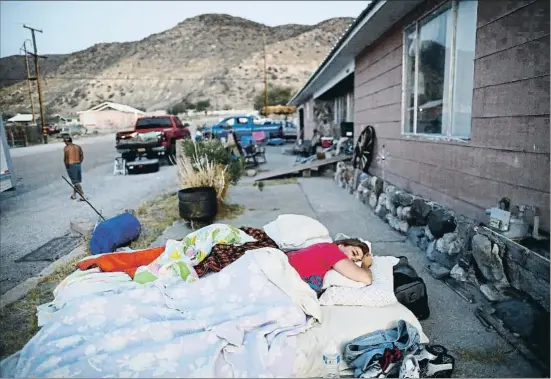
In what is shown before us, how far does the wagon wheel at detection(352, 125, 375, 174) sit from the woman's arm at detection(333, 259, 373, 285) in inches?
185

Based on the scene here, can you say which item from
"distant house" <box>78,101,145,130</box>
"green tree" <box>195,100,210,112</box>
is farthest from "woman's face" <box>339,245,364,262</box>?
"green tree" <box>195,100,210,112</box>

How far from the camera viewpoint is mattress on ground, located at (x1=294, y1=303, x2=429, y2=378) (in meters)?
2.31

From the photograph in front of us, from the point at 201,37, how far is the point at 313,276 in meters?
69.9

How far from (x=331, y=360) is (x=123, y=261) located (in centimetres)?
213

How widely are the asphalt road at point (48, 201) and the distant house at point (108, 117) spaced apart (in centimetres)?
234

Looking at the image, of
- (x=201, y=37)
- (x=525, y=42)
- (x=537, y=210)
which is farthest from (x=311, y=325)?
(x=201, y=37)

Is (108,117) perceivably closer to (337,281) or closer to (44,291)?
(44,291)

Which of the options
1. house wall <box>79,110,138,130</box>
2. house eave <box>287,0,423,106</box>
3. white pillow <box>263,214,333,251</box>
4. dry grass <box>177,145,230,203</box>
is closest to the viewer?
white pillow <box>263,214,333,251</box>

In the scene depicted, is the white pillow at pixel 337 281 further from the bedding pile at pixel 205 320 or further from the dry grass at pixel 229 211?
the dry grass at pixel 229 211

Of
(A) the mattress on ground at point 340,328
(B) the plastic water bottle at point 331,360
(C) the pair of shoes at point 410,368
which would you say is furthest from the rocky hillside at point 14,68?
(C) the pair of shoes at point 410,368

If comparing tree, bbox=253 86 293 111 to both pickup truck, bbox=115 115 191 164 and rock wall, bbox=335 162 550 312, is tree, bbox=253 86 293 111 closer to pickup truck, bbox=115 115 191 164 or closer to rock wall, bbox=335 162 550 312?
pickup truck, bbox=115 115 191 164

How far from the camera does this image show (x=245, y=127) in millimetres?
23594

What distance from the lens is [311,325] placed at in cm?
258

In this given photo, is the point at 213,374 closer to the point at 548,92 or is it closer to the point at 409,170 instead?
the point at 548,92
